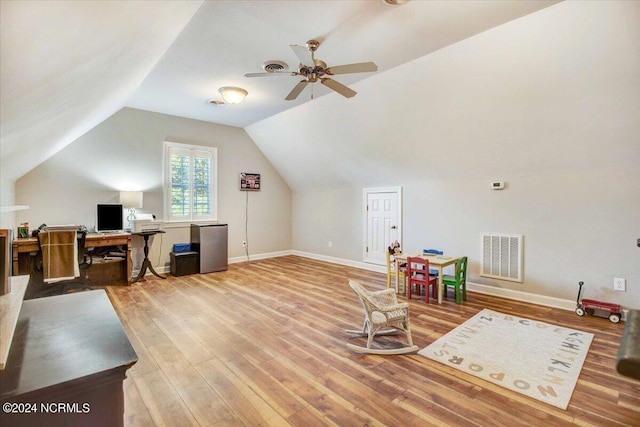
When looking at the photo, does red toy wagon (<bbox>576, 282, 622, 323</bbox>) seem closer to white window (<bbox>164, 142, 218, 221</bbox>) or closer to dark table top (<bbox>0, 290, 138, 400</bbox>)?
dark table top (<bbox>0, 290, 138, 400</bbox>)

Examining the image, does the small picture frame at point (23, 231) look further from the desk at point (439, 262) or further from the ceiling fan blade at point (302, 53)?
the desk at point (439, 262)

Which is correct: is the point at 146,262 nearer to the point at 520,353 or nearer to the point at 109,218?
the point at 109,218

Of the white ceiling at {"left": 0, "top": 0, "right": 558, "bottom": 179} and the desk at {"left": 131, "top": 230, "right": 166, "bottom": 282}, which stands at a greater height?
the white ceiling at {"left": 0, "top": 0, "right": 558, "bottom": 179}

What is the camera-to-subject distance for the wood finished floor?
74.9 inches

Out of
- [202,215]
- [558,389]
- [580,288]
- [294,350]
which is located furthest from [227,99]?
[580,288]

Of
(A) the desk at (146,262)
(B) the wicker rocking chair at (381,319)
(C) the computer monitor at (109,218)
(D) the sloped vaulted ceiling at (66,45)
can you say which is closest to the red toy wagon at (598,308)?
(B) the wicker rocking chair at (381,319)

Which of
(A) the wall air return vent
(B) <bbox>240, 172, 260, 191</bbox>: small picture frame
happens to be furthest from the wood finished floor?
(B) <bbox>240, 172, 260, 191</bbox>: small picture frame

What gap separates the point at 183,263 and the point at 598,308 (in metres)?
6.05

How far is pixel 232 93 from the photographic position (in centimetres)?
422

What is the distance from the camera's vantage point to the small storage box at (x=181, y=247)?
571 cm

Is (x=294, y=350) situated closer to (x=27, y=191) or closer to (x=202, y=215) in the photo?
(x=202, y=215)

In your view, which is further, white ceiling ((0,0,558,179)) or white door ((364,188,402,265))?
white door ((364,188,402,265))

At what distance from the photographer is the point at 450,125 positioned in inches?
156

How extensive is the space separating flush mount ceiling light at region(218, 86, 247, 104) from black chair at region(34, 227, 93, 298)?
2.74 metres
